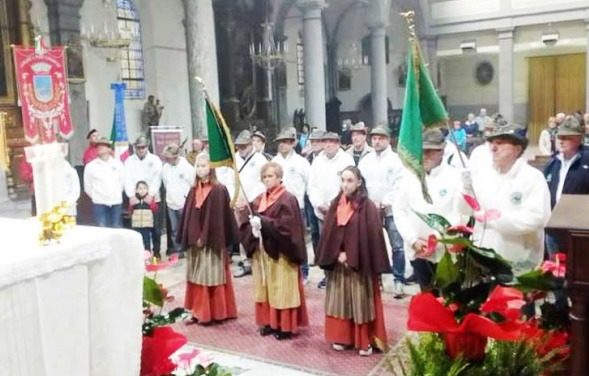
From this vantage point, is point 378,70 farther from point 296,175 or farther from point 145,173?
point 145,173

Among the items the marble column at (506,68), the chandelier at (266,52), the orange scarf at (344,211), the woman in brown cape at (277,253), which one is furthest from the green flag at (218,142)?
the marble column at (506,68)

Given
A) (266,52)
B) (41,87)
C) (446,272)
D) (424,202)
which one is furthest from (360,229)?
(266,52)

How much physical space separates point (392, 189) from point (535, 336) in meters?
4.80

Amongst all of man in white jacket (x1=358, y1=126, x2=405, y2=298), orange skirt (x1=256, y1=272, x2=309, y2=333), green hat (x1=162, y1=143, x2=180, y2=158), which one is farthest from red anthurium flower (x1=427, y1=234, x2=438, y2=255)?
green hat (x1=162, y1=143, x2=180, y2=158)

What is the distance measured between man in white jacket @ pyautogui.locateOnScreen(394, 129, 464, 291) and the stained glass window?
936 cm

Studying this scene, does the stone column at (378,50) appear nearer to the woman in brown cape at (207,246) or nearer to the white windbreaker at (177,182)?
the white windbreaker at (177,182)

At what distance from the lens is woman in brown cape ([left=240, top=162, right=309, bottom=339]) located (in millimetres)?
4805

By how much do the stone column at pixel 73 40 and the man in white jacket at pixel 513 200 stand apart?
7898 mm

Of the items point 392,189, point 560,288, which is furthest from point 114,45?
point 560,288

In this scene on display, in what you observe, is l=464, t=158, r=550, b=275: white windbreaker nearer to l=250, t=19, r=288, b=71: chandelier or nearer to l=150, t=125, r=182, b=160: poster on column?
l=150, t=125, r=182, b=160: poster on column

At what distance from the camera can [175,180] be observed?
25.7 ft

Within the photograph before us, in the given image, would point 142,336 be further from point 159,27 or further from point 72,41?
point 159,27

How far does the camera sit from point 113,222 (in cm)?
772

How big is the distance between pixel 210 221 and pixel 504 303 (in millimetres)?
3881
